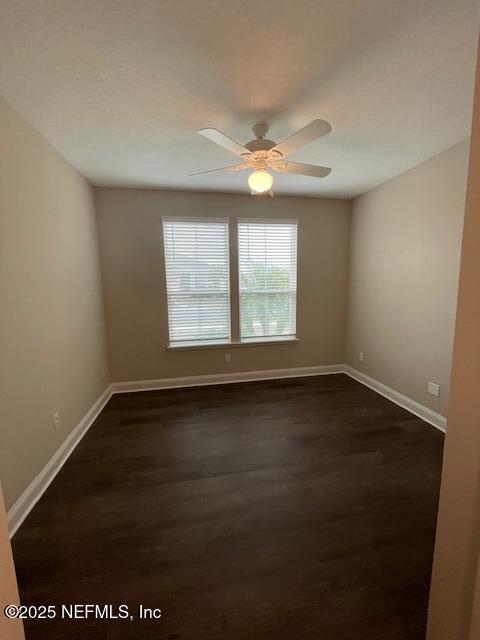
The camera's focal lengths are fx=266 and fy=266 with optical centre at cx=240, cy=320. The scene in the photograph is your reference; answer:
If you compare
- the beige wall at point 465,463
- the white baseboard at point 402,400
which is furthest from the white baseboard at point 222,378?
the beige wall at point 465,463

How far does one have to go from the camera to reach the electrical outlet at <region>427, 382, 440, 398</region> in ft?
8.68

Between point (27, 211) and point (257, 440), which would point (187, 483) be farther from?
point (27, 211)

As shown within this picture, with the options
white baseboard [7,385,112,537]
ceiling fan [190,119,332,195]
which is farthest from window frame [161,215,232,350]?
ceiling fan [190,119,332,195]

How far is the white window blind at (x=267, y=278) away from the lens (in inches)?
145

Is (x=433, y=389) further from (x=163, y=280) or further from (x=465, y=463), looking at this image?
(x=163, y=280)

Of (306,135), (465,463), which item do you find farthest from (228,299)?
(465,463)

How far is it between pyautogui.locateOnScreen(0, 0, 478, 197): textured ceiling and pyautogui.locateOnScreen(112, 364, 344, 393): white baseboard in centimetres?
265

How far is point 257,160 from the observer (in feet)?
6.32

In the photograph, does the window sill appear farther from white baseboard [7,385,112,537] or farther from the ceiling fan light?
the ceiling fan light

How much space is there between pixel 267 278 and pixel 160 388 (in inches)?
83.8

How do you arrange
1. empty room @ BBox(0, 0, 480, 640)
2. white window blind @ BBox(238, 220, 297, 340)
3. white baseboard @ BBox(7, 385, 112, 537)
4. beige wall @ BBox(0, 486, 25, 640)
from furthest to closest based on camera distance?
white window blind @ BBox(238, 220, 297, 340) → white baseboard @ BBox(7, 385, 112, 537) → empty room @ BBox(0, 0, 480, 640) → beige wall @ BBox(0, 486, 25, 640)

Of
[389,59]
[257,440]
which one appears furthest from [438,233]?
[257,440]

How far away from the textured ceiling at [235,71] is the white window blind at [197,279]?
117 centimetres

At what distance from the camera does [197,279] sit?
3602 millimetres
